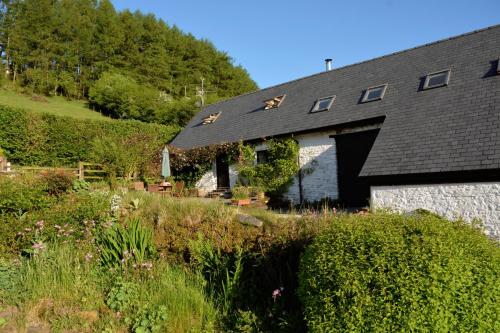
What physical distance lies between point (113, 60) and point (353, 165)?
3655 centimetres

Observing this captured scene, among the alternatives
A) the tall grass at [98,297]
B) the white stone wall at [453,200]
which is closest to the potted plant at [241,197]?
the white stone wall at [453,200]

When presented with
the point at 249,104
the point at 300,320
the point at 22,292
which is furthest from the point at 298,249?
the point at 249,104

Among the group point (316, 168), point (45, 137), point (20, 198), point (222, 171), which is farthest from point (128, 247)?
point (45, 137)

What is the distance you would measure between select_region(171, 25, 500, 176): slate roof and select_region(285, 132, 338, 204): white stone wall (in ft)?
1.91

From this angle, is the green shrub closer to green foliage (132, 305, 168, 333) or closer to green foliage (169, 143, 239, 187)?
green foliage (132, 305, 168, 333)

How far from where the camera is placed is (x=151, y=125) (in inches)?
878

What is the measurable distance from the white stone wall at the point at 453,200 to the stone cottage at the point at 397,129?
2cm

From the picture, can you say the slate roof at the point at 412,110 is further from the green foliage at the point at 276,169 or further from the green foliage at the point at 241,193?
the green foliage at the point at 241,193

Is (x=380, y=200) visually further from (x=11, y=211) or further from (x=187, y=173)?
(x=187, y=173)

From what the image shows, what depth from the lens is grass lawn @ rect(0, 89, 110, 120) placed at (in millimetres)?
30219

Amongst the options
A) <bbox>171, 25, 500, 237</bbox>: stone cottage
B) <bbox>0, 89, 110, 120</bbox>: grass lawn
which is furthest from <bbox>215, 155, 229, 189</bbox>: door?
<bbox>0, 89, 110, 120</bbox>: grass lawn

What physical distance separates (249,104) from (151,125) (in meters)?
7.27

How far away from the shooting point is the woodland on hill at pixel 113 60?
35.0m

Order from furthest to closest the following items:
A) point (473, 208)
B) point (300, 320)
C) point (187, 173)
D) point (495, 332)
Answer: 1. point (187, 173)
2. point (473, 208)
3. point (300, 320)
4. point (495, 332)
